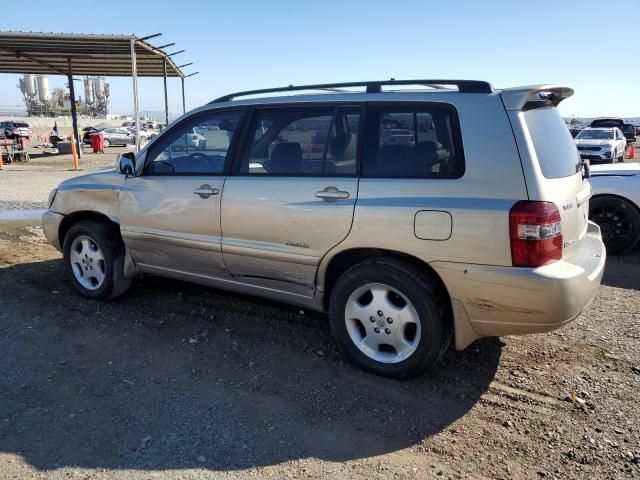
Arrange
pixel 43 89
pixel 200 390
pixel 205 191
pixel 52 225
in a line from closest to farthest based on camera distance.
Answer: pixel 200 390, pixel 205 191, pixel 52 225, pixel 43 89

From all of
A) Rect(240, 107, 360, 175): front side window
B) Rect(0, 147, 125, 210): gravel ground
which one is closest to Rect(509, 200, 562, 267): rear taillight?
Rect(240, 107, 360, 175): front side window

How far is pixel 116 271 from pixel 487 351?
3.33 m

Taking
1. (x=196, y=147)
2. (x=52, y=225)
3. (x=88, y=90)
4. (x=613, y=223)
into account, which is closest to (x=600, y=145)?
(x=613, y=223)

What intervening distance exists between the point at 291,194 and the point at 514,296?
1614 mm

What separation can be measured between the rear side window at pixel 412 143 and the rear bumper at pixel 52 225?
3298mm

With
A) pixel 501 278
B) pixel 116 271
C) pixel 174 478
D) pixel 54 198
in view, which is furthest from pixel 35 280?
pixel 501 278

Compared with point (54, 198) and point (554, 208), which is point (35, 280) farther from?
point (554, 208)

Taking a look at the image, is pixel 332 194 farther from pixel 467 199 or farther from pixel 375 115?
pixel 467 199

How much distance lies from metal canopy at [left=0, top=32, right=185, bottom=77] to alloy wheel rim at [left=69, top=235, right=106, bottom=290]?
12.2 metres

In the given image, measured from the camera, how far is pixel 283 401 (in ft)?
10.4

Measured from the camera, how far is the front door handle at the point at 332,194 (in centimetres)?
335

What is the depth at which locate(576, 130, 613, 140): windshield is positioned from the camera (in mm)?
20083

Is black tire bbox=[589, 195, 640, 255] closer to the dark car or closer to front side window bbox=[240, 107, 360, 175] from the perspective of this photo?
front side window bbox=[240, 107, 360, 175]

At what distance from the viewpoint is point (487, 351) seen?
3.85 meters
